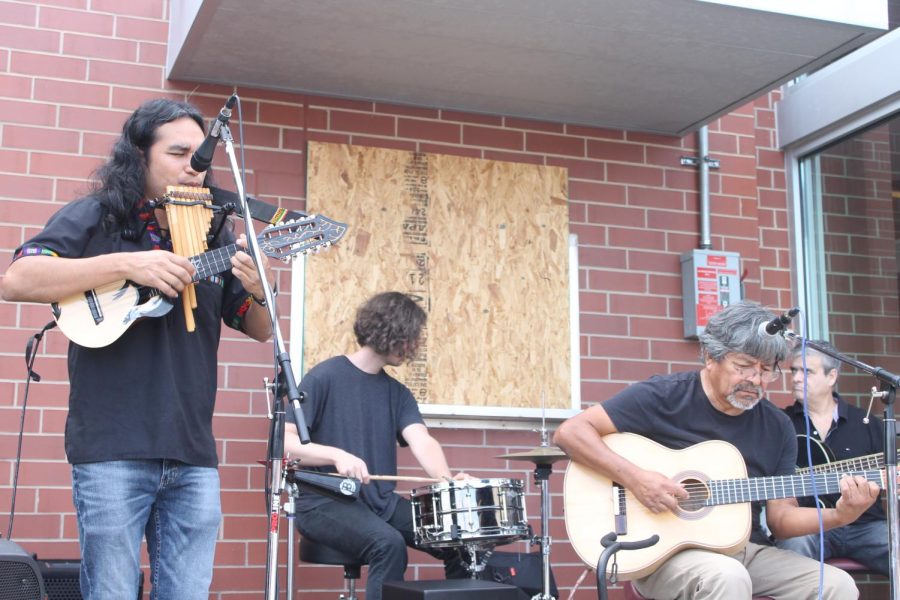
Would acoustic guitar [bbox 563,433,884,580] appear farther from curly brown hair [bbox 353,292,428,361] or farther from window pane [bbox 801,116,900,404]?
window pane [bbox 801,116,900,404]

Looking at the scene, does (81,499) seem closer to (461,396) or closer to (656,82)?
(461,396)

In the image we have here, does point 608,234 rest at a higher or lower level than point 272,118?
lower

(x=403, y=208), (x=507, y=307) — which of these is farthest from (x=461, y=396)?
(x=403, y=208)

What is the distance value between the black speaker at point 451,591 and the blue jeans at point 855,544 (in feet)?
5.00

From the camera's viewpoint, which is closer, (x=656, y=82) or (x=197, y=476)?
(x=197, y=476)

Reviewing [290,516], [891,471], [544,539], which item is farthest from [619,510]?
[290,516]

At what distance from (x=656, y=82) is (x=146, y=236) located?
3.15m

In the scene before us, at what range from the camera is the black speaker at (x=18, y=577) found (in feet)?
10.5

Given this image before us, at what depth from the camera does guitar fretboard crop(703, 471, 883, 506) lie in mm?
4102

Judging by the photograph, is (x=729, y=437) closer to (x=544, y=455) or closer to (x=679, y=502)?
(x=679, y=502)

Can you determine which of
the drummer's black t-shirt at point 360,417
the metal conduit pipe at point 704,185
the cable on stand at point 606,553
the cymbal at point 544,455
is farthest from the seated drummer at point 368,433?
the metal conduit pipe at point 704,185

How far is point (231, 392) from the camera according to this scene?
523cm

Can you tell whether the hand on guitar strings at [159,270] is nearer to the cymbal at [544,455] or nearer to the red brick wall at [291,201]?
the cymbal at [544,455]

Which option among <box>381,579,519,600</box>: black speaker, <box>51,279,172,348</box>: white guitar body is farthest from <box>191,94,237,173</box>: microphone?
<box>381,579,519,600</box>: black speaker
